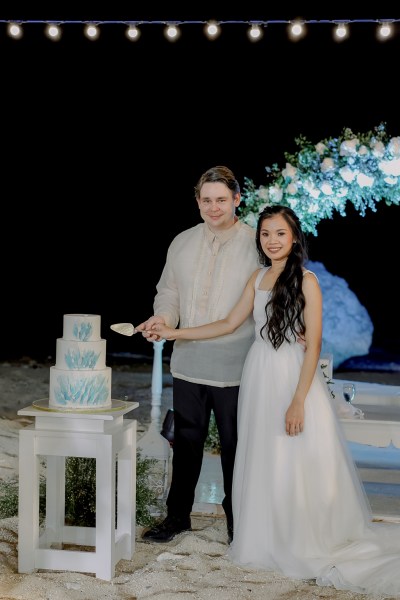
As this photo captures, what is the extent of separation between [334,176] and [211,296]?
256cm

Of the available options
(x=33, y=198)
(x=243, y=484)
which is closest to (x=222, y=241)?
(x=243, y=484)

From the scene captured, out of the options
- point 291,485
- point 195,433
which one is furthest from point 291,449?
point 195,433

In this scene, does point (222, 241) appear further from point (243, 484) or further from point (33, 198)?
point (33, 198)

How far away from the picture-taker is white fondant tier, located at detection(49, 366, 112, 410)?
3.58m

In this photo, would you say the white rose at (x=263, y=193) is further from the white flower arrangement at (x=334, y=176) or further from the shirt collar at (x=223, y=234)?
the shirt collar at (x=223, y=234)

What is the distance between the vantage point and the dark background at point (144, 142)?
10.2 metres

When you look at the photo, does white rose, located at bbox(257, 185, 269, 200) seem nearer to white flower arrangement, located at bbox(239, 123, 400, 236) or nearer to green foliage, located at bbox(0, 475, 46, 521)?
white flower arrangement, located at bbox(239, 123, 400, 236)

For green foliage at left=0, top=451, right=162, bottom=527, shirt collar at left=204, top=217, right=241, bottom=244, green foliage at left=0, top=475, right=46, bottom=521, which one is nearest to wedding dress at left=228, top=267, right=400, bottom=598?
shirt collar at left=204, top=217, right=241, bottom=244

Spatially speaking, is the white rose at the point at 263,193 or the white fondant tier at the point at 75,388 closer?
the white fondant tier at the point at 75,388

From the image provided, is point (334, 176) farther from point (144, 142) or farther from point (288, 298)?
point (144, 142)

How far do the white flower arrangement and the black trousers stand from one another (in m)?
2.50

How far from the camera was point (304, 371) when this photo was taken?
370 centimetres

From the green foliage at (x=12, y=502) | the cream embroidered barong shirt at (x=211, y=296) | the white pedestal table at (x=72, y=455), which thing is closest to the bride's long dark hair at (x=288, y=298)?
the cream embroidered barong shirt at (x=211, y=296)

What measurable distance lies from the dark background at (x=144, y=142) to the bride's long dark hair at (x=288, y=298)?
4.23m
